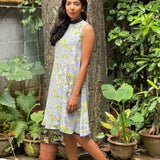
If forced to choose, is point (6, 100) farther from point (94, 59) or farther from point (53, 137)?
point (94, 59)

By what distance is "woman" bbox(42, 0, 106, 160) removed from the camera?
9.11ft

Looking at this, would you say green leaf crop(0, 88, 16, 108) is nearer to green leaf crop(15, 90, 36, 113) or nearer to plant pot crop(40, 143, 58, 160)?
green leaf crop(15, 90, 36, 113)

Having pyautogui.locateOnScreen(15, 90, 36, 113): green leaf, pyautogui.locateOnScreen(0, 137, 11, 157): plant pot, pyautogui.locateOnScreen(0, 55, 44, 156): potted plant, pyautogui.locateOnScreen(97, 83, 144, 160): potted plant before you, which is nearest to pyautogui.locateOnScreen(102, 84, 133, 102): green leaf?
pyautogui.locateOnScreen(97, 83, 144, 160): potted plant

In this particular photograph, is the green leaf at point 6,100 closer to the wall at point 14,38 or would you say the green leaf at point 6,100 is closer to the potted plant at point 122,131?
the wall at point 14,38

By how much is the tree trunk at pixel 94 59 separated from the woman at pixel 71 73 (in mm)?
1038

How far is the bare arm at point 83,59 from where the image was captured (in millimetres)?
2754

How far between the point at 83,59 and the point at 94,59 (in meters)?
1.21

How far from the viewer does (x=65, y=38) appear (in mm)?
2844

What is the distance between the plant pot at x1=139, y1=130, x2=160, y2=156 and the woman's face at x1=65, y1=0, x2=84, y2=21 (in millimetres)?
1914

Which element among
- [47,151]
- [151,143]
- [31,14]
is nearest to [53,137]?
[47,151]

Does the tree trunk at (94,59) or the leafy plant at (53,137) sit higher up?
the tree trunk at (94,59)

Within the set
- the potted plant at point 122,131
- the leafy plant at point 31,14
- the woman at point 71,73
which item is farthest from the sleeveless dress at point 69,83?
the leafy plant at point 31,14

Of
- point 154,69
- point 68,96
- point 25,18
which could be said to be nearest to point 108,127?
point 154,69

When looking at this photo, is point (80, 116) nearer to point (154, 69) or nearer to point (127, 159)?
point (127, 159)
